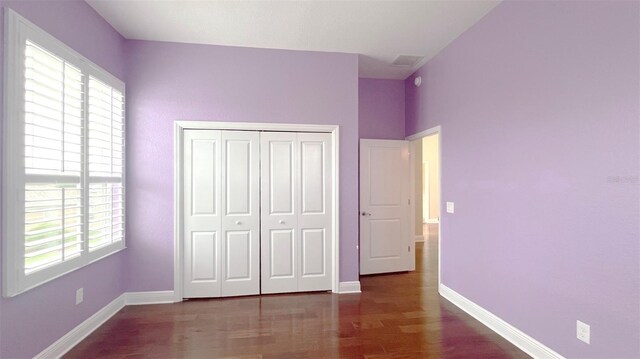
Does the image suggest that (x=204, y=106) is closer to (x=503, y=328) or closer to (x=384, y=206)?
(x=384, y=206)

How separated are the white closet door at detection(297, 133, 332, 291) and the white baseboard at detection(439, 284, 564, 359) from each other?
1.52m

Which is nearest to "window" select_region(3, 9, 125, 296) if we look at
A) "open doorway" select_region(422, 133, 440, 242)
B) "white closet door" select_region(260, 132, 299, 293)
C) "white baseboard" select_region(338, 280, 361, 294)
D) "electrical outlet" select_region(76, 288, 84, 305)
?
"electrical outlet" select_region(76, 288, 84, 305)

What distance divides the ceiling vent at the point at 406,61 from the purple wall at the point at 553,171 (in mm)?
615

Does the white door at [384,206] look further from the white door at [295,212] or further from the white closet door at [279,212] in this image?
the white closet door at [279,212]

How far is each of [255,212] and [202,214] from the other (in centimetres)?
62

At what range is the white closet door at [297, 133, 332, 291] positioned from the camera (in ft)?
11.7

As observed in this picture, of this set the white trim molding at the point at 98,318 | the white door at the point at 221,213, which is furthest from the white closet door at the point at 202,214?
the white trim molding at the point at 98,318

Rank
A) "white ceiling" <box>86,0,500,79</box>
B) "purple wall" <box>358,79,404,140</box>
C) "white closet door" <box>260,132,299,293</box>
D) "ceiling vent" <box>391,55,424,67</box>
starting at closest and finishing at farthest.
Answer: "white ceiling" <box>86,0,500,79</box>, "white closet door" <box>260,132,299,293</box>, "ceiling vent" <box>391,55,424,67</box>, "purple wall" <box>358,79,404,140</box>

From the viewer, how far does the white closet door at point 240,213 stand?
3408 mm

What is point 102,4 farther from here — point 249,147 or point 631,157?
point 631,157

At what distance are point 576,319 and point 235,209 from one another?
3253mm

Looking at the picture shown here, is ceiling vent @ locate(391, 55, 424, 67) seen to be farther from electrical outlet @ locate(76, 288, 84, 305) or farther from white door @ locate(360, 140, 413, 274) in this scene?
electrical outlet @ locate(76, 288, 84, 305)

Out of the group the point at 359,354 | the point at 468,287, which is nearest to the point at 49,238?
the point at 359,354

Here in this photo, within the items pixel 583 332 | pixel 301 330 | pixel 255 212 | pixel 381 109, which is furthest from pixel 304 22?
pixel 583 332
